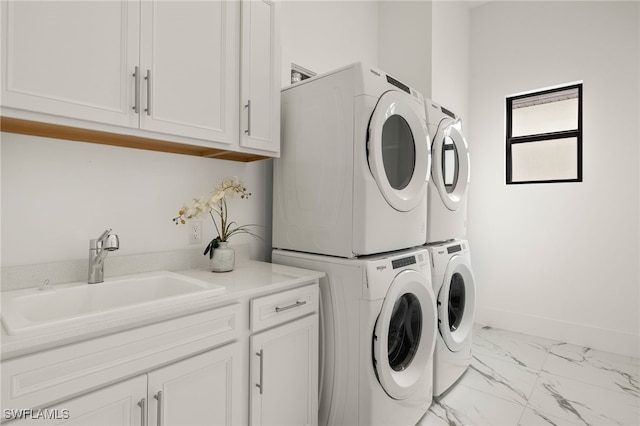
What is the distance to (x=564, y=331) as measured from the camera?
3.07 meters

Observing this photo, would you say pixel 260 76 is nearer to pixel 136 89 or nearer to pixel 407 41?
pixel 136 89

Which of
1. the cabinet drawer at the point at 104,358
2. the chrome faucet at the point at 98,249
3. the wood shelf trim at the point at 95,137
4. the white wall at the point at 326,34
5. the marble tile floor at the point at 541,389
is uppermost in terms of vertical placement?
the white wall at the point at 326,34

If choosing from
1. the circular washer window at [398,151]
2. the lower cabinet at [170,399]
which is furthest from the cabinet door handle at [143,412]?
the circular washer window at [398,151]

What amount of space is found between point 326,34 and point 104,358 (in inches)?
98.9

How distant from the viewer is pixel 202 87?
1.48 meters

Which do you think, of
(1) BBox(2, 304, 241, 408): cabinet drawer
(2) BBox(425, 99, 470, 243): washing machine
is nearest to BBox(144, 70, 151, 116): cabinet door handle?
(1) BBox(2, 304, 241, 408): cabinet drawer

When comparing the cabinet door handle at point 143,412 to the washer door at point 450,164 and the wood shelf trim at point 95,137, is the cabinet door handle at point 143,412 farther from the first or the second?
the washer door at point 450,164

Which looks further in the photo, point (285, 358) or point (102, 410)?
point (285, 358)

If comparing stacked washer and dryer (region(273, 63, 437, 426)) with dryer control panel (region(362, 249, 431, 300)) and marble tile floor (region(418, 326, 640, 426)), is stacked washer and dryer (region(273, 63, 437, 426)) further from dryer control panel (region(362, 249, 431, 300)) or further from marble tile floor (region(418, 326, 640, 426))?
marble tile floor (region(418, 326, 640, 426))

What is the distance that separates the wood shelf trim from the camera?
1183mm

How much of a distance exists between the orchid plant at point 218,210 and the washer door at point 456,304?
126 centimetres

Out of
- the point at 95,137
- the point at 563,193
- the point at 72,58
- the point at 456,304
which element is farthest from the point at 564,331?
the point at 72,58

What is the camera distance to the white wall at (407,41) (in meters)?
2.92

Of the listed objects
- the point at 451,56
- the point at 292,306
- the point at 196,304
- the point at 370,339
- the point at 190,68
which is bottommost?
the point at 370,339
